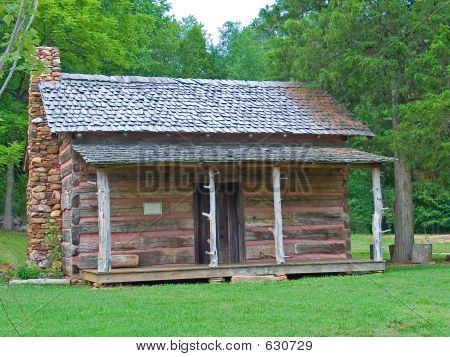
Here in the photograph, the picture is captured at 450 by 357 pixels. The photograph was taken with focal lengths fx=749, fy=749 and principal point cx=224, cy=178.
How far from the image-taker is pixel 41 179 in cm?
2030

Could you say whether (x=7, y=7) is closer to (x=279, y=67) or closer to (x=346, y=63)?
(x=346, y=63)

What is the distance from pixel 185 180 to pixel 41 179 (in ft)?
14.4

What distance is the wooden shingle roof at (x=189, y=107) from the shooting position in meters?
18.3

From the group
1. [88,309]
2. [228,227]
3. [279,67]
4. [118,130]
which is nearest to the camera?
[88,309]

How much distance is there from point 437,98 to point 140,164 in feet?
24.5

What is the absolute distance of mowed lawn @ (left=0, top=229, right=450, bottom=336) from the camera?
31.8 ft

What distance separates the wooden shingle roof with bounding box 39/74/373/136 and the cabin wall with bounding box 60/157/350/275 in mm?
971

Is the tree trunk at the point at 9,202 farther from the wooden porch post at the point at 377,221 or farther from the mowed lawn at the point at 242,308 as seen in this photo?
the wooden porch post at the point at 377,221

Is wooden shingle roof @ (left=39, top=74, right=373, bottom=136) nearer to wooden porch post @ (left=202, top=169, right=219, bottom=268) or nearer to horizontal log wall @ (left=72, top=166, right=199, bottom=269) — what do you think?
horizontal log wall @ (left=72, top=166, right=199, bottom=269)

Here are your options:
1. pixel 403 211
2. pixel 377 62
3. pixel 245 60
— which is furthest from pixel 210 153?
pixel 245 60

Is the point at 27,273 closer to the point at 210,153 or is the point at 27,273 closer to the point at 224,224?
the point at 224,224

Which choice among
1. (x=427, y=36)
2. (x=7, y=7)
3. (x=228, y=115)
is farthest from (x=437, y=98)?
(x=7, y=7)

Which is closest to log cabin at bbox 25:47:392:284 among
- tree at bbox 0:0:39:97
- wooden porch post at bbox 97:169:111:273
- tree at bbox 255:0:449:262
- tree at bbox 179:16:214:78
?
wooden porch post at bbox 97:169:111:273

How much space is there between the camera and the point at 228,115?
19.9 meters
